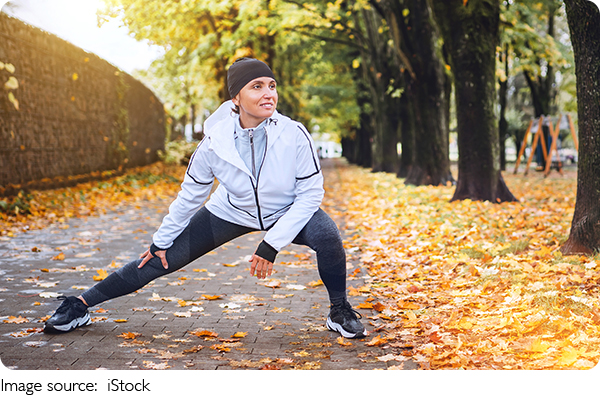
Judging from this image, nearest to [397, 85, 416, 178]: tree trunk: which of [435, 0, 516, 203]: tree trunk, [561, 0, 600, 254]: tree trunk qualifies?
[435, 0, 516, 203]: tree trunk

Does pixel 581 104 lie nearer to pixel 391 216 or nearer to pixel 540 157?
pixel 391 216

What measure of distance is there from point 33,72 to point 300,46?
19.5 metres

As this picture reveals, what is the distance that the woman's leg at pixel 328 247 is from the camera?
12.9ft

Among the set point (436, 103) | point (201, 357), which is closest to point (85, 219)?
point (201, 357)

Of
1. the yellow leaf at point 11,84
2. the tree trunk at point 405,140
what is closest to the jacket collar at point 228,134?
the yellow leaf at point 11,84

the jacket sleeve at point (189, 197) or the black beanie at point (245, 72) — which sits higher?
the black beanie at point (245, 72)

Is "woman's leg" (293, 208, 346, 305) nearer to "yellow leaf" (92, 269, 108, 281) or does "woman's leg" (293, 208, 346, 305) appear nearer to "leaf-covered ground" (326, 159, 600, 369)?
"leaf-covered ground" (326, 159, 600, 369)

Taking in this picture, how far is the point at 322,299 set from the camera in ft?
17.1

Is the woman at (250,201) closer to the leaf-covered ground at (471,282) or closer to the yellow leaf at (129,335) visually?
the yellow leaf at (129,335)

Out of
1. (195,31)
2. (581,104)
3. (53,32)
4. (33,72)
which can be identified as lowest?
(581,104)

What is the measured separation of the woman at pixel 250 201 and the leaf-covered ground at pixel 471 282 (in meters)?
0.64

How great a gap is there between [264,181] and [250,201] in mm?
180

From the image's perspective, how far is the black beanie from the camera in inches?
147

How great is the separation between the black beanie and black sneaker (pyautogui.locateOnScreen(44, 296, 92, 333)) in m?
1.80
